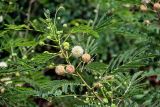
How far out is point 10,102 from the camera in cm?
287

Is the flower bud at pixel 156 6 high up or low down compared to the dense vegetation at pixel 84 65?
up

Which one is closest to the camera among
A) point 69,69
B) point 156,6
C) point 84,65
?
point 69,69

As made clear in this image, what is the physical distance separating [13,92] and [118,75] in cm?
61

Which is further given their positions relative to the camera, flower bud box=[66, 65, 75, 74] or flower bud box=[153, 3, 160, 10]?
flower bud box=[153, 3, 160, 10]

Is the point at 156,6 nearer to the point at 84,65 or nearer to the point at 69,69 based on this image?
the point at 84,65

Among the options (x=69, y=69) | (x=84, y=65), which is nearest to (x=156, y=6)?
(x=84, y=65)

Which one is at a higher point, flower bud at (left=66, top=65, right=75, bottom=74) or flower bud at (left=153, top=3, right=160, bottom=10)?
flower bud at (left=153, top=3, right=160, bottom=10)

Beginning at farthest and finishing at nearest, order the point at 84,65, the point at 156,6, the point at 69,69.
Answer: the point at 156,6 → the point at 84,65 → the point at 69,69

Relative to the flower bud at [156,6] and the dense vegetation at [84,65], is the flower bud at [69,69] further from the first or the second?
the flower bud at [156,6]

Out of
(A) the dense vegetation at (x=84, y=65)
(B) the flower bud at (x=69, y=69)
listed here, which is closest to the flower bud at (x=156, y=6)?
(A) the dense vegetation at (x=84, y=65)

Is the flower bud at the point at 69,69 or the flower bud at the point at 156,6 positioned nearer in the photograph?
the flower bud at the point at 69,69

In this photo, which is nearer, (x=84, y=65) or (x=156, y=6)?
(x=84, y=65)

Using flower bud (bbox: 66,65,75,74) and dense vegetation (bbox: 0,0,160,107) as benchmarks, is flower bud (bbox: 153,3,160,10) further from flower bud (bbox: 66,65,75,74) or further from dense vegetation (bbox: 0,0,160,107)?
flower bud (bbox: 66,65,75,74)

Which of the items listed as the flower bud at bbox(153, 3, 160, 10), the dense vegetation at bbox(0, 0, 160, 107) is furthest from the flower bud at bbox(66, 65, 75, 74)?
the flower bud at bbox(153, 3, 160, 10)
